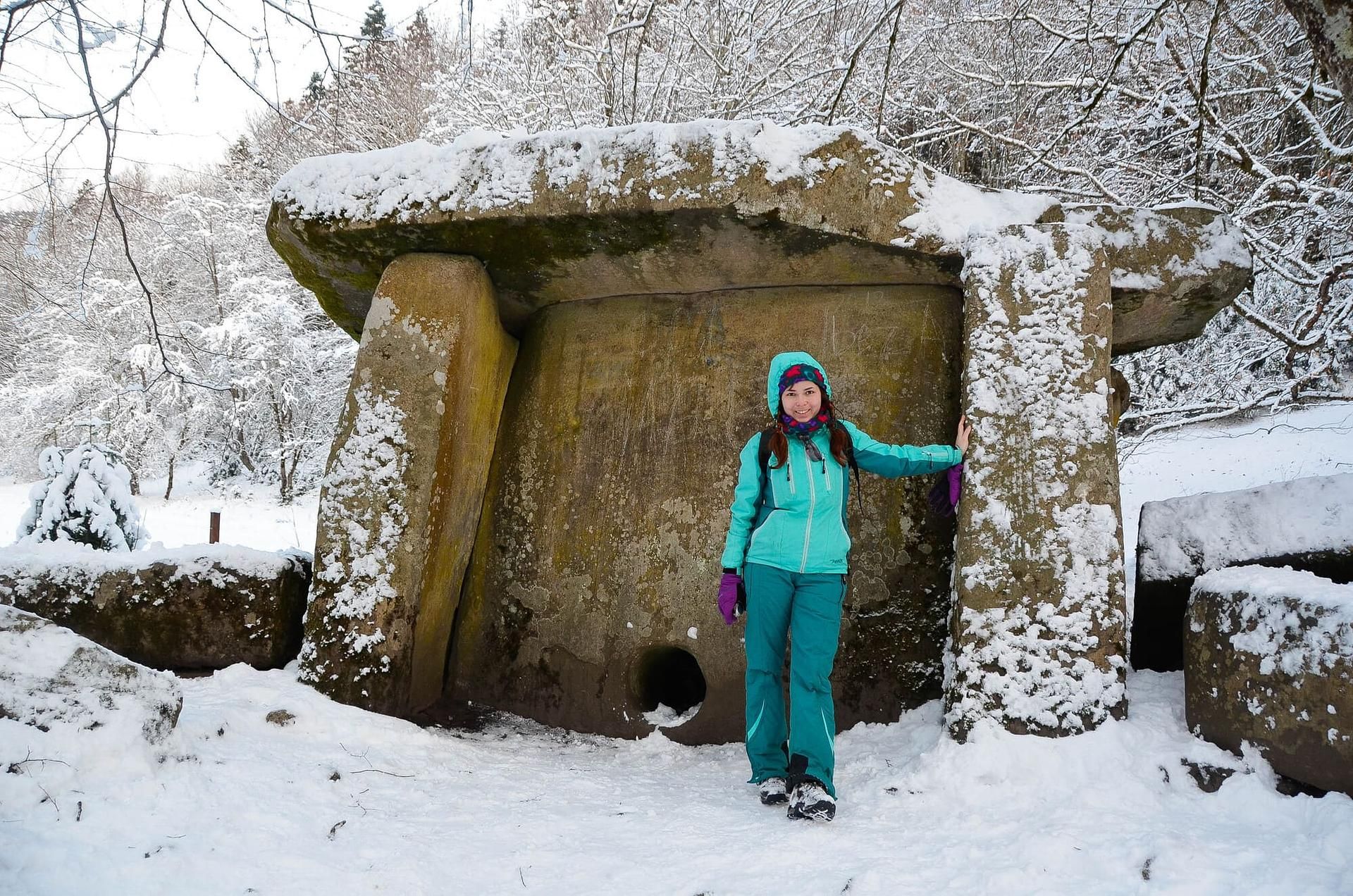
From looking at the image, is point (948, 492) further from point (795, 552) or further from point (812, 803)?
point (812, 803)

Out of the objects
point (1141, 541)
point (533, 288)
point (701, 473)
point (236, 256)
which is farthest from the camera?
point (236, 256)

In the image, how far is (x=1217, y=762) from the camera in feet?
7.93

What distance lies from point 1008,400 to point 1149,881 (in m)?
1.55

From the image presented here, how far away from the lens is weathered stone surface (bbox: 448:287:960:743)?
11.0ft

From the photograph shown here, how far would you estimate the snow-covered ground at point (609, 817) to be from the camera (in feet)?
6.31

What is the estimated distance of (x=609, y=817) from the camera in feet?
8.20

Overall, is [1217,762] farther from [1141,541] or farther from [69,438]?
[69,438]

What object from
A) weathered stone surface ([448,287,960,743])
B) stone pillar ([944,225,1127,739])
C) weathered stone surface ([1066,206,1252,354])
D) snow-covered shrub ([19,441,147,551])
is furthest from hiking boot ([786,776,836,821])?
snow-covered shrub ([19,441,147,551])

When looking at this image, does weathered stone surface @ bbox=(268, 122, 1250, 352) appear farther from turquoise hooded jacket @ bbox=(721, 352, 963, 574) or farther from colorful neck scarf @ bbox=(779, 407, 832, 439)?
colorful neck scarf @ bbox=(779, 407, 832, 439)

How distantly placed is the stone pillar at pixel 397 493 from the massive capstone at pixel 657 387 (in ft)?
0.04

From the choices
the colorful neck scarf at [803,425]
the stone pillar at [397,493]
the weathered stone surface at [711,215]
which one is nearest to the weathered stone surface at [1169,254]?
the weathered stone surface at [711,215]

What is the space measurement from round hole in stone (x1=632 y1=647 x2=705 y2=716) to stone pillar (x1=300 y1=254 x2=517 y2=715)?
890 millimetres

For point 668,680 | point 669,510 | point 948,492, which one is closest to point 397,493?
point 669,510

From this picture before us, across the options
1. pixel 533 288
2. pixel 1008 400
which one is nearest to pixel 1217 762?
pixel 1008 400
